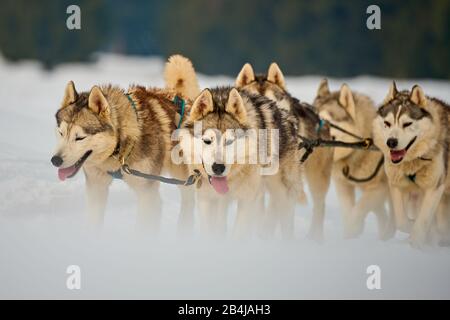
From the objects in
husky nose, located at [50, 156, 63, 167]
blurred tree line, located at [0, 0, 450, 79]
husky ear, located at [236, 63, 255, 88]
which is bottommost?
husky nose, located at [50, 156, 63, 167]

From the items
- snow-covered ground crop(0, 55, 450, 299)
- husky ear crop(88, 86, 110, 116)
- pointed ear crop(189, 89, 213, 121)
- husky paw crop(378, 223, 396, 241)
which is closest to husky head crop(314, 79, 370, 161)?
husky paw crop(378, 223, 396, 241)

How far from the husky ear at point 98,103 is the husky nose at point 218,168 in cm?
70

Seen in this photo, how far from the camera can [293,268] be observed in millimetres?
5195

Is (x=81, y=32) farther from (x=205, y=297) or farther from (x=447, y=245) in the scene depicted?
(x=205, y=297)

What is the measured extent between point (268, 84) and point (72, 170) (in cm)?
179

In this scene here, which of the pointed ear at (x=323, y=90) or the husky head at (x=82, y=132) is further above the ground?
the pointed ear at (x=323, y=90)

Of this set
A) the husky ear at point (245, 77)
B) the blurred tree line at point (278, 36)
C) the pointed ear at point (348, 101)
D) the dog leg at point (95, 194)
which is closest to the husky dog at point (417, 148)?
the pointed ear at point (348, 101)

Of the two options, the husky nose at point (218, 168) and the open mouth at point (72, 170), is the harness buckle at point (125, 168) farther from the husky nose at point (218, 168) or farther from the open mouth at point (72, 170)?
the husky nose at point (218, 168)

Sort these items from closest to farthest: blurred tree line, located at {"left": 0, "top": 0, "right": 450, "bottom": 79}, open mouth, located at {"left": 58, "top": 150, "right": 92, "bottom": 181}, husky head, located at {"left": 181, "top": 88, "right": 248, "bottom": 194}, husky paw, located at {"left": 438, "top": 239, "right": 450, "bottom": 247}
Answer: open mouth, located at {"left": 58, "top": 150, "right": 92, "bottom": 181} < husky head, located at {"left": 181, "top": 88, "right": 248, "bottom": 194} < husky paw, located at {"left": 438, "top": 239, "right": 450, "bottom": 247} < blurred tree line, located at {"left": 0, "top": 0, "right": 450, "bottom": 79}

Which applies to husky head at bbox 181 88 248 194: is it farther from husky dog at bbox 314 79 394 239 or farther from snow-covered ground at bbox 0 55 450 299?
husky dog at bbox 314 79 394 239

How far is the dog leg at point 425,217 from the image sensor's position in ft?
19.4

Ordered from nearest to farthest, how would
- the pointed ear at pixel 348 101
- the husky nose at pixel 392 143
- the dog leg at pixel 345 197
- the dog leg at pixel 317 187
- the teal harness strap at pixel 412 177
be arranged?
the husky nose at pixel 392 143
the teal harness strap at pixel 412 177
the dog leg at pixel 317 187
the pointed ear at pixel 348 101
the dog leg at pixel 345 197

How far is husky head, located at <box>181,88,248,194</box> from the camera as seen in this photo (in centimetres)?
493

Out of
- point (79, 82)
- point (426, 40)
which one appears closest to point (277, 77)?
point (79, 82)
